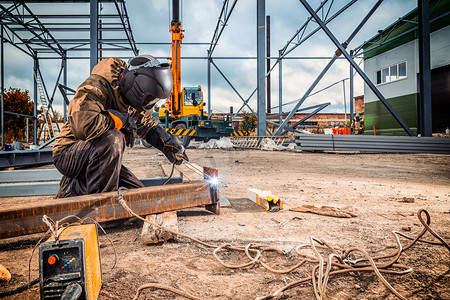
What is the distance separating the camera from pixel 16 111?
22.1 meters

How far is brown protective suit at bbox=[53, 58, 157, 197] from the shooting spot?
1.99 metres

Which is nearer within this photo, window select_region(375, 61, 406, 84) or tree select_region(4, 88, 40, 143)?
window select_region(375, 61, 406, 84)

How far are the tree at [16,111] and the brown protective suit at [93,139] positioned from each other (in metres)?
20.2

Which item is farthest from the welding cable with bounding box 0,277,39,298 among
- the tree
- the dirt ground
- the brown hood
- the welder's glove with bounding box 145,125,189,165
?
the tree

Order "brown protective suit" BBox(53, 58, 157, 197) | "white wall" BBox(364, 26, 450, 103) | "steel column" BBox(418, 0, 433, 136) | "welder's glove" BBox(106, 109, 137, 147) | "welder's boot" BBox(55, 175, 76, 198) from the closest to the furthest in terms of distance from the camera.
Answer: "brown protective suit" BBox(53, 58, 157, 197) < "welder's glove" BBox(106, 109, 137, 147) < "welder's boot" BBox(55, 175, 76, 198) < "steel column" BBox(418, 0, 433, 136) < "white wall" BBox(364, 26, 450, 103)

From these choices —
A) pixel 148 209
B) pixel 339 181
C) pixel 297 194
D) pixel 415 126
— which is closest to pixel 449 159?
pixel 339 181

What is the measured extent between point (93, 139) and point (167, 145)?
0.75 meters

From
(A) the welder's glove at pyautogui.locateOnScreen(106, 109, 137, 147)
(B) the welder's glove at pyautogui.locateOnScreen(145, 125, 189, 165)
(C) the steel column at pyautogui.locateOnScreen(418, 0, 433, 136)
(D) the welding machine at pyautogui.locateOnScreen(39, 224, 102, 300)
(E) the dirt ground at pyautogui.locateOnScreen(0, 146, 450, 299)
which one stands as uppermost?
(C) the steel column at pyautogui.locateOnScreen(418, 0, 433, 136)

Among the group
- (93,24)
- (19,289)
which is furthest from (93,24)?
(19,289)

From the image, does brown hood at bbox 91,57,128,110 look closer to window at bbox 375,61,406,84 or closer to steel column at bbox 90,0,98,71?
steel column at bbox 90,0,98,71

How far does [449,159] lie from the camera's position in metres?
7.29

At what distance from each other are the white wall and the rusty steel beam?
14920 millimetres

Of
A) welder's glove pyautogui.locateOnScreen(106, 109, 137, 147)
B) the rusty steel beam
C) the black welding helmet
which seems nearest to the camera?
the rusty steel beam

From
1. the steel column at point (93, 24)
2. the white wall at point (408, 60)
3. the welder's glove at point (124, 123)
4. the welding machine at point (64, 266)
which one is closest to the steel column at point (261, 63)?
the steel column at point (93, 24)
